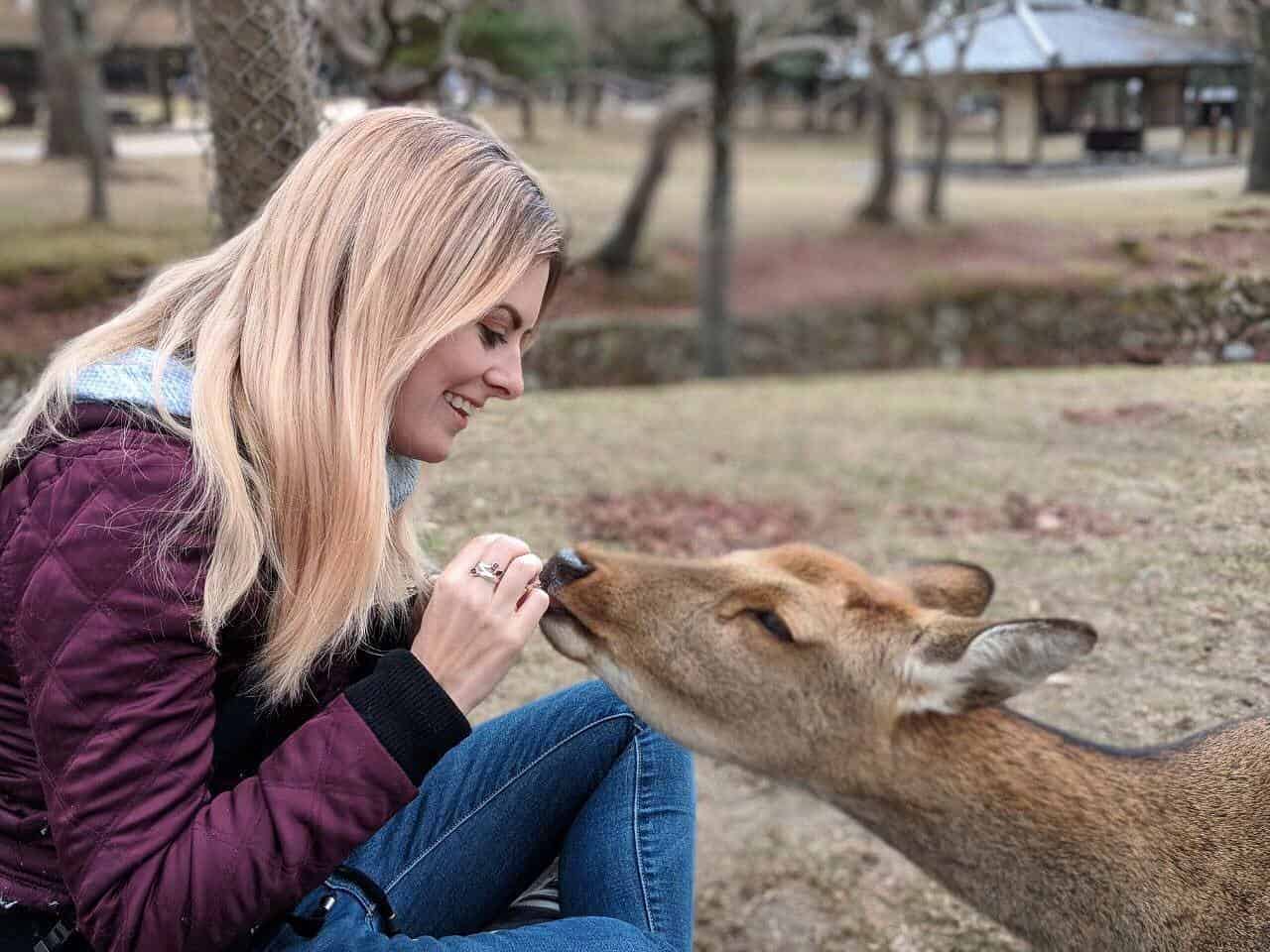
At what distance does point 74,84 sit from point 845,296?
29.1 feet

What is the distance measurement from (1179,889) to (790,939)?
1.26m

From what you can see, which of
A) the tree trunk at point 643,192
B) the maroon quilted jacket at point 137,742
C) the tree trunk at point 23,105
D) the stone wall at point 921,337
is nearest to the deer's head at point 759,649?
the maroon quilted jacket at point 137,742

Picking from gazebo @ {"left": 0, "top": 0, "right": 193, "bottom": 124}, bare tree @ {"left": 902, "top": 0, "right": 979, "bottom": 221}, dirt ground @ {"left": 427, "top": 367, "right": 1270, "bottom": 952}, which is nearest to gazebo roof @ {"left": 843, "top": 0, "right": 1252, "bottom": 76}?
dirt ground @ {"left": 427, "top": 367, "right": 1270, "bottom": 952}

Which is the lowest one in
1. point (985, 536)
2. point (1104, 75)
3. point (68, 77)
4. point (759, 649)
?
point (985, 536)

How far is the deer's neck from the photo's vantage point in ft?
9.05

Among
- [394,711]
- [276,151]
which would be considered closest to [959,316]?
[276,151]

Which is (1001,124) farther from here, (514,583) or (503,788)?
(514,583)

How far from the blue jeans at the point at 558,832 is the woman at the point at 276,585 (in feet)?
0.05

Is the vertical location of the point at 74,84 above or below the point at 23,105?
above

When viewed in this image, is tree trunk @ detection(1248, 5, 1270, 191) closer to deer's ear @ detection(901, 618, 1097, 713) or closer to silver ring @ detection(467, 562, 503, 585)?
deer's ear @ detection(901, 618, 1097, 713)

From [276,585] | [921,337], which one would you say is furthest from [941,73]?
[276,585]

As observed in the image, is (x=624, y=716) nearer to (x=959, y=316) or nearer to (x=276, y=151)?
(x=276, y=151)

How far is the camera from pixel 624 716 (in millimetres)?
3090

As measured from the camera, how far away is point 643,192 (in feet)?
47.9
